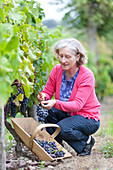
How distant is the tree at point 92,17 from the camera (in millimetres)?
14440

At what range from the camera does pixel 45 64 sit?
3004 mm

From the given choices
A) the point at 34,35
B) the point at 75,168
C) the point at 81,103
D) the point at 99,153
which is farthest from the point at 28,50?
the point at 99,153

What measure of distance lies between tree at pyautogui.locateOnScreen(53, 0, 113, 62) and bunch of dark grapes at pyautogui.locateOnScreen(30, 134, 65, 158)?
479 inches

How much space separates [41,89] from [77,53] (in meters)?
0.56

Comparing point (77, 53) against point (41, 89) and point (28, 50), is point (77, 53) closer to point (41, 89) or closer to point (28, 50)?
point (41, 89)

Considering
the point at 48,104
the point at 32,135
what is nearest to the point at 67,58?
the point at 48,104

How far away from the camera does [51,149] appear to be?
2619mm

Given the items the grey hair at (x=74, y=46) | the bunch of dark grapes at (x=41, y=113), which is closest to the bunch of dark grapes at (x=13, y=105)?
the bunch of dark grapes at (x=41, y=113)

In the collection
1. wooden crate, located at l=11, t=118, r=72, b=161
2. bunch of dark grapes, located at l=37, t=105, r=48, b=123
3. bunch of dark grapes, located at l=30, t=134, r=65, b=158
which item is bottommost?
bunch of dark grapes, located at l=30, t=134, r=65, b=158

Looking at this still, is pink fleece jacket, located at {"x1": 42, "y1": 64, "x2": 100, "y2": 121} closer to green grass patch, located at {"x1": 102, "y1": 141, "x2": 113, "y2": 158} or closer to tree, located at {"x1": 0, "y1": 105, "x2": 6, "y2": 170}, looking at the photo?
green grass patch, located at {"x1": 102, "y1": 141, "x2": 113, "y2": 158}

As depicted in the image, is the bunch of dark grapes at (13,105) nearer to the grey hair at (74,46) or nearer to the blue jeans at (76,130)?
the blue jeans at (76,130)

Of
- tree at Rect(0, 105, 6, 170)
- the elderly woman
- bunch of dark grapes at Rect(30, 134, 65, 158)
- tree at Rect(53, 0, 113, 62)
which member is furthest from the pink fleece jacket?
tree at Rect(53, 0, 113, 62)

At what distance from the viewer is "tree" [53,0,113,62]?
14440 mm

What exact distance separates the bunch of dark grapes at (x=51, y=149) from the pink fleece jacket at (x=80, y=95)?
0.38 metres
